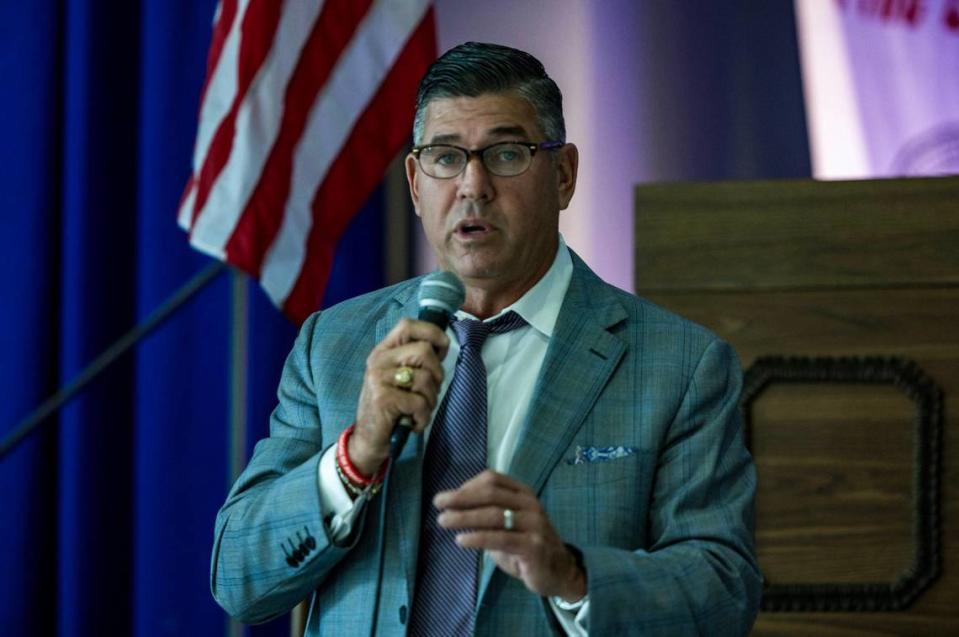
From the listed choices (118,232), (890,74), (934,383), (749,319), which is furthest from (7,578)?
(890,74)

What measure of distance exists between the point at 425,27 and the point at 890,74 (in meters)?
1.29

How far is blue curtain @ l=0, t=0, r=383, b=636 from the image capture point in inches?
149

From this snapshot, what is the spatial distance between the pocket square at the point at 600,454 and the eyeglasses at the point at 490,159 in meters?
0.41

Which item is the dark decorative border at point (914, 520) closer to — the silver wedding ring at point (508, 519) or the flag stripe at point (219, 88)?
the silver wedding ring at point (508, 519)

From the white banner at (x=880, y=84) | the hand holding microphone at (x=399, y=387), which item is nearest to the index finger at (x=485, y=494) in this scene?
the hand holding microphone at (x=399, y=387)

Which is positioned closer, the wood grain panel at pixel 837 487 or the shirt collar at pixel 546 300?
the shirt collar at pixel 546 300

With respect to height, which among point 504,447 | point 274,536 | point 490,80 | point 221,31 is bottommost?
point 274,536

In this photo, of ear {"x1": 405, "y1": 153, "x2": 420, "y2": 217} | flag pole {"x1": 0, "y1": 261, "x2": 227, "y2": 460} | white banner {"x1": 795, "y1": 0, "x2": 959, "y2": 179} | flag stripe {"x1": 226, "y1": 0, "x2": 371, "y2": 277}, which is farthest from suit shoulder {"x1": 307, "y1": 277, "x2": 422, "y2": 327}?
white banner {"x1": 795, "y1": 0, "x2": 959, "y2": 179}

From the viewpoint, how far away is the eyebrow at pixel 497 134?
191cm

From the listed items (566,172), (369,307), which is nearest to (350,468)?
(369,307)

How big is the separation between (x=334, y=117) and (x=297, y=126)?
0.10m

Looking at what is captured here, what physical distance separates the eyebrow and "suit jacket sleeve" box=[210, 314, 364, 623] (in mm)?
426

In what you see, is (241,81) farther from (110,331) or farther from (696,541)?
(696,541)

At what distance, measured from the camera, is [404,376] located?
5.22 ft
